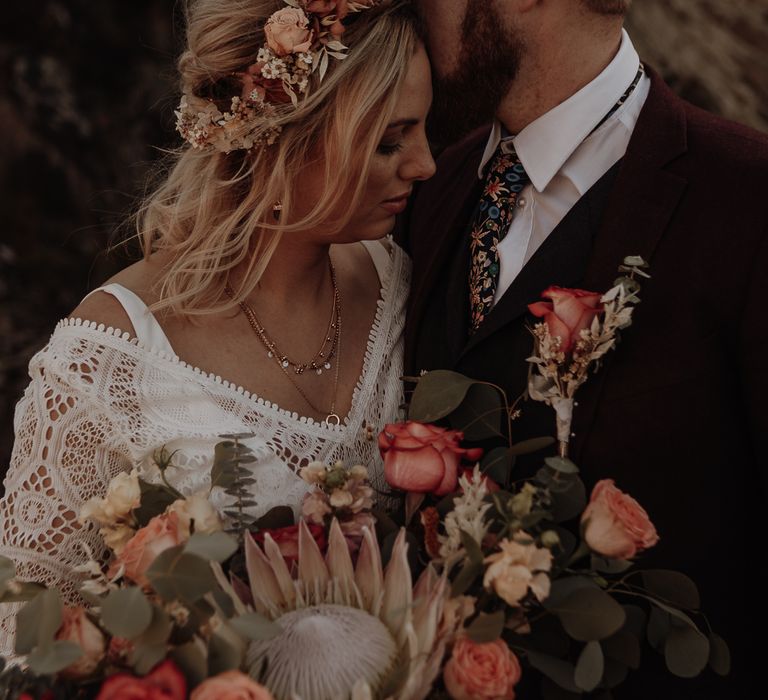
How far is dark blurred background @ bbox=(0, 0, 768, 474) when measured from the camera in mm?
4512

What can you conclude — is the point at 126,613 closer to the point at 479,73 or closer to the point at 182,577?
the point at 182,577

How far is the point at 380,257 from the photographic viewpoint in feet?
9.04

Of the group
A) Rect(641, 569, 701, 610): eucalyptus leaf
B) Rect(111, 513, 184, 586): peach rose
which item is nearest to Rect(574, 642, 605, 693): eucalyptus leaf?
Rect(641, 569, 701, 610): eucalyptus leaf

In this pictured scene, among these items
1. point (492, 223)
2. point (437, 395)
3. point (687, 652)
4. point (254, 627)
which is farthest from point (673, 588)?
point (492, 223)

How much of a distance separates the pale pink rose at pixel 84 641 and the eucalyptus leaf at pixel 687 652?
3.12 ft

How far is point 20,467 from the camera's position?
6.84 ft

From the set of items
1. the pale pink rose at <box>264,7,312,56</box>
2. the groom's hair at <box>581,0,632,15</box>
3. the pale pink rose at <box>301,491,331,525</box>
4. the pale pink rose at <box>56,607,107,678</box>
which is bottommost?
the pale pink rose at <box>56,607,107,678</box>

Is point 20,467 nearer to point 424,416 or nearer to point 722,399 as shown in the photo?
point 424,416

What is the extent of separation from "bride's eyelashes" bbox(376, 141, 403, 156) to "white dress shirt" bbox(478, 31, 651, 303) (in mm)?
319

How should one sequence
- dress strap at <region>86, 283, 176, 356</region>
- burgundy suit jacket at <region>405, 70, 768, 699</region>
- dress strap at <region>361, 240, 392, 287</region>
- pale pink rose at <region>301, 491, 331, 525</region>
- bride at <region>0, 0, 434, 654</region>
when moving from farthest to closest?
1. dress strap at <region>361, 240, 392, 287</region>
2. dress strap at <region>86, 283, 176, 356</region>
3. bride at <region>0, 0, 434, 654</region>
4. burgundy suit jacket at <region>405, 70, 768, 699</region>
5. pale pink rose at <region>301, 491, 331, 525</region>

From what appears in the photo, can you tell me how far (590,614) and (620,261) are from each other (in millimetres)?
823

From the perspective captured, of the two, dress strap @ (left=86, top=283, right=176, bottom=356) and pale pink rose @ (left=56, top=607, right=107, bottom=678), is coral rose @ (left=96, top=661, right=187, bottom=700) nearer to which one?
pale pink rose @ (left=56, top=607, right=107, bottom=678)

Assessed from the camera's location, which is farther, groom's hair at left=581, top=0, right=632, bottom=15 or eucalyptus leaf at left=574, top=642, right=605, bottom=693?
groom's hair at left=581, top=0, right=632, bottom=15

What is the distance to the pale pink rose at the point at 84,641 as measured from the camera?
1411 mm
